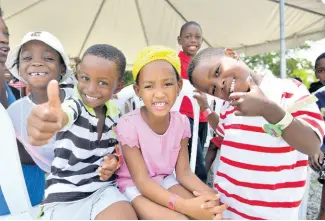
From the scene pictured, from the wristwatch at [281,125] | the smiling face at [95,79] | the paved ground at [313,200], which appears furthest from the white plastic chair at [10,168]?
the paved ground at [313,200]

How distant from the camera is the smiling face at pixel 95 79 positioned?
154cm

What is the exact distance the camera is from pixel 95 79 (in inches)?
60.9

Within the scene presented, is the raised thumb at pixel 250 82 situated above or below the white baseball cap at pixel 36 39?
below

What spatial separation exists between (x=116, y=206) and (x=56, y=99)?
1.77ft

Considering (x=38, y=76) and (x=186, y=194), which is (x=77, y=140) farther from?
(x=186, y=194)

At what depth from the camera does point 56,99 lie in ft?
3.80

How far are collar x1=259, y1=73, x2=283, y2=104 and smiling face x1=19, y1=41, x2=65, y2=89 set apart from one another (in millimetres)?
1055

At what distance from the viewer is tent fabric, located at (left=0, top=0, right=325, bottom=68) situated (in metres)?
4.53

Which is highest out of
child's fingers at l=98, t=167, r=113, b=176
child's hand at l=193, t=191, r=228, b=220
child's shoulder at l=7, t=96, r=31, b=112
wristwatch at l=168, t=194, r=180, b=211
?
child's shoulder at l=7, t=96, r=31, b=112

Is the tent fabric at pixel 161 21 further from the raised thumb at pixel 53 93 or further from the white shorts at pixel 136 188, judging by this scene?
the raised thumb at pixel 53 93

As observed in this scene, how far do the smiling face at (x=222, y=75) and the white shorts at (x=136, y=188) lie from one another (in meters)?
0.47

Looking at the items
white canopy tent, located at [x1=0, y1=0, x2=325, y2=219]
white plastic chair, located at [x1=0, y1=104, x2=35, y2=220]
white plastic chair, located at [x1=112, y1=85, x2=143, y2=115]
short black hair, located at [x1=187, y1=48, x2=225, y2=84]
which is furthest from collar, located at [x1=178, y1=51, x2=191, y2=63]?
white plastic chair, located at [x1=0, y1=104, x2=35, y2=220]

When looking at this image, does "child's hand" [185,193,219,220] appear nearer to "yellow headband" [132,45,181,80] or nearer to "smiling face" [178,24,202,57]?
"yellow headband" [132,45,181,80]

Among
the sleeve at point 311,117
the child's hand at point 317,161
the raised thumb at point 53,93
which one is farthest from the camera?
the child's hand at point 317,161
